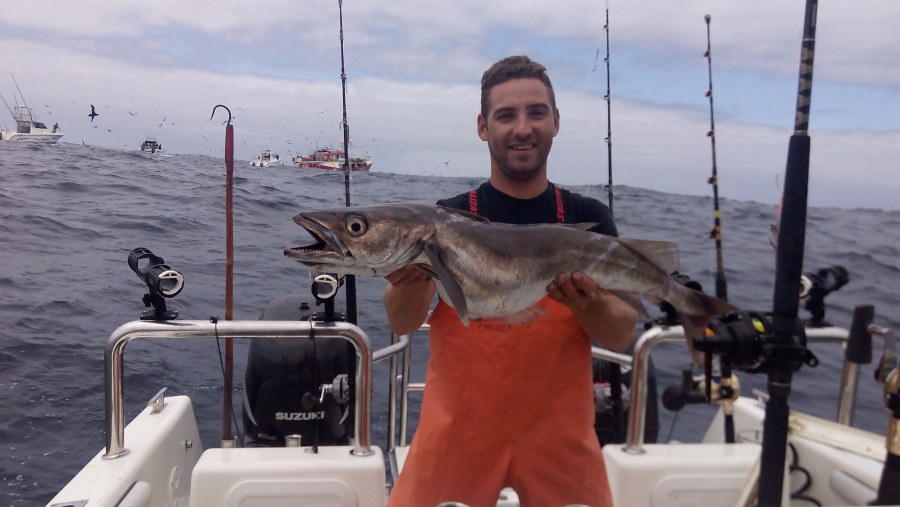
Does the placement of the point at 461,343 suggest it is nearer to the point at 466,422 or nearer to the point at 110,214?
the point at 466,422

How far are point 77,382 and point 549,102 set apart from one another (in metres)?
6.41

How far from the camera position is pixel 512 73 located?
2928mm

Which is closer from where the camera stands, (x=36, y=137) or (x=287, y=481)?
(x=287, y=481)

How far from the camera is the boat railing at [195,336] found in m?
2.90

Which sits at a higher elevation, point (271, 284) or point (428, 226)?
point (428, 226)

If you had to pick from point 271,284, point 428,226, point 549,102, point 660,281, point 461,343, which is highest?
point 549,102

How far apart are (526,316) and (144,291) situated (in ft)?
29.8

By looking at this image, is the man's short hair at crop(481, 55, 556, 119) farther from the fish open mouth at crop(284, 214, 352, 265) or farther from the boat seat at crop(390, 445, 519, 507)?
the boat seat at crop(390, 445, 519, 507)

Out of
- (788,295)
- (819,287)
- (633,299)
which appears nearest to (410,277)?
(633,299)

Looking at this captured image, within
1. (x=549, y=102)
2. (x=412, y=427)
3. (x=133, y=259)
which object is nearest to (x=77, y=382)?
(x=412, y=427)

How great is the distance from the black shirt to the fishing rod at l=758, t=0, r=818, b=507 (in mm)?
772

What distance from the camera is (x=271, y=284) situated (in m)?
10.6

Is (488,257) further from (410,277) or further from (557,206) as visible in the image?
(557,206)

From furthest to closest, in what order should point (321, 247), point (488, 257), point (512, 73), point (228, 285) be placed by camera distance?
point (228, 285), point (512, 73), point (488, 257), point (321, 247)
